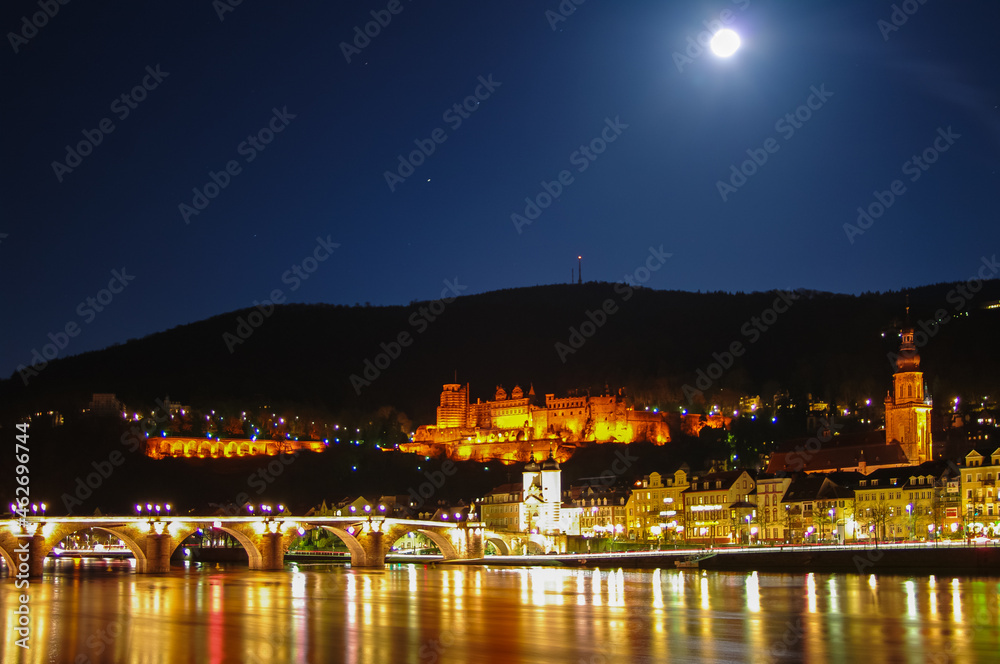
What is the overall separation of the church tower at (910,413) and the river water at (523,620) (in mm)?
50249

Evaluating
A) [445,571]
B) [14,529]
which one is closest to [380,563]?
[445,571]

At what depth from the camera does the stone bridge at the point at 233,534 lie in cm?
6969

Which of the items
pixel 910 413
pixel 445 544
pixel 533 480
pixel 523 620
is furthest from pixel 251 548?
pixel 910 413

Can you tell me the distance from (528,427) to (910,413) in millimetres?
68494

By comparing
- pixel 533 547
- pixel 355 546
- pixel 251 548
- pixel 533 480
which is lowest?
pixel 533 547

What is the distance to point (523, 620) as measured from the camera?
143 ft

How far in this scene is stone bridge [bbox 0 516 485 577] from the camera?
6969 cm

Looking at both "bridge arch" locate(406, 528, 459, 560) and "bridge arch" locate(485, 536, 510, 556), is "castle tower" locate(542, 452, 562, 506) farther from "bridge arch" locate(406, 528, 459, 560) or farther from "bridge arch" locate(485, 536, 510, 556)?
"bridge arch" locate(406, 528, 459, 560)

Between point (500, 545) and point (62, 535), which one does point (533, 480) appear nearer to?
point (500, 545)

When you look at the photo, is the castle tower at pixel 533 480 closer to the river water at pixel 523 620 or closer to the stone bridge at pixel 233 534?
the stone bridge at pixel 233 534

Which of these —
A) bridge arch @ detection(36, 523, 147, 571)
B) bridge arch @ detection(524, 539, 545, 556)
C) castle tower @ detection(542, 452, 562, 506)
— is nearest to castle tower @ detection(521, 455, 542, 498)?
castle tower @ detection(542, 452, 562, 506)

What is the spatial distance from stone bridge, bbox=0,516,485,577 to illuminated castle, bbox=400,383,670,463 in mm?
59163

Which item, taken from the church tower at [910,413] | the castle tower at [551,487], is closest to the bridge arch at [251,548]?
the castle tower at [551,487]

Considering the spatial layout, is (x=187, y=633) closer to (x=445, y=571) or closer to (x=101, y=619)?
(x=101, y=619)
